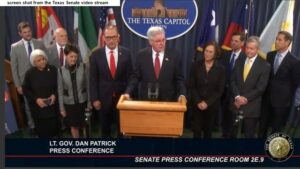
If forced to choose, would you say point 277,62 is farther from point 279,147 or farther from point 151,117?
point 151,117

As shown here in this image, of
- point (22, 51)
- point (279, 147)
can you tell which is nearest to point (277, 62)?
point (279, 147)

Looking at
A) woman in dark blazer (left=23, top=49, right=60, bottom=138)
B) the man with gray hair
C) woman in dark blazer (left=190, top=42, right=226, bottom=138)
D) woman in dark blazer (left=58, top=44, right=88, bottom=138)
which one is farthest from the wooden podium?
woman in dark blazer (left=23, top=49, right=60, bottom=138)

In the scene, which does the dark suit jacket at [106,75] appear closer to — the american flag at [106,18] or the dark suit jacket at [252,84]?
the american flag at [106,18]

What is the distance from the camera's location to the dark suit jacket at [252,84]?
122 inches

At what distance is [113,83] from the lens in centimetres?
313

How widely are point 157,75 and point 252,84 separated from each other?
0.82m

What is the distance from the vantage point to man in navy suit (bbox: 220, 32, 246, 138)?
307cm

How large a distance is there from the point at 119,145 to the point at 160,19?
1165 millimetres

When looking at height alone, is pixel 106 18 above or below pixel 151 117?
above

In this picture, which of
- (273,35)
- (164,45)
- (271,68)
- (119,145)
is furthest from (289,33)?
(119,145)

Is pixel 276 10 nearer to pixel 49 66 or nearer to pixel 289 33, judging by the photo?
pixel 289 33

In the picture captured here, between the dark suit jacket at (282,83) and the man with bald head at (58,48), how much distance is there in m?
1.75

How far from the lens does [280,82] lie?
10.2 feet

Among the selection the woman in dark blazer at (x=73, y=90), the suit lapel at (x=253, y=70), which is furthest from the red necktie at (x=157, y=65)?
the suit lapel at (x=253, y=70)
